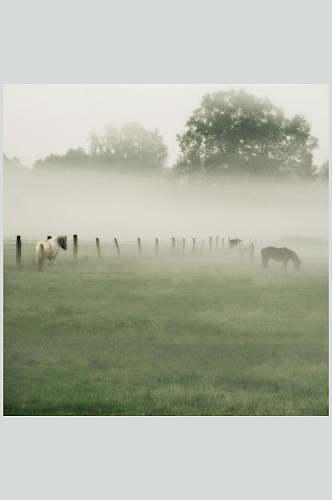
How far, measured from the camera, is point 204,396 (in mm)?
7449

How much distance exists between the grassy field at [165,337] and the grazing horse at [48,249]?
0.13 metres

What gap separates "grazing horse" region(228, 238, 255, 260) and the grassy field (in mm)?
132

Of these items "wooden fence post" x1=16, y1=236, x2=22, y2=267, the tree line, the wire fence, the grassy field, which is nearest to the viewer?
the grassy field

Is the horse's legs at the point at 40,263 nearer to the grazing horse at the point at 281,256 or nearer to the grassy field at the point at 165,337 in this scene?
the grassy field at the point at 165,337

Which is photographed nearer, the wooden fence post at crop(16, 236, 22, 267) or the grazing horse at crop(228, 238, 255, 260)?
the wooden fence post at crop(16, 236, 22, 267)

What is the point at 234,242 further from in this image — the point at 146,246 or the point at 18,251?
the point at 18,251

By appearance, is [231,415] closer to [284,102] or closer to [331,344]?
[331,344]

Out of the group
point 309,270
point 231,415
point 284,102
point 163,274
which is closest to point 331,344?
point 309,270

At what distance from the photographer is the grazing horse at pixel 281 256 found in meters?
8.05

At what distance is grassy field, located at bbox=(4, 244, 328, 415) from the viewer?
7.46m

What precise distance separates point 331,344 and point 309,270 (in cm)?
85

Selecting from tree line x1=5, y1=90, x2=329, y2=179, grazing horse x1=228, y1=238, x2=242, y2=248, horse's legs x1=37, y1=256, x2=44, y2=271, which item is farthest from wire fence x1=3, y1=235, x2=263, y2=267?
tree line x1=5, y1=90, x2=329, y2=179

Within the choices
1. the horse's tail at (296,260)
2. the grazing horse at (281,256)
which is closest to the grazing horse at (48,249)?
the grazing horse at (281,256)

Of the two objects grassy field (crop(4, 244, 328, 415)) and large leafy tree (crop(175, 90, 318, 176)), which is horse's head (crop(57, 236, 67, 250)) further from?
large leafy tree (crop(175, 90, 318, 176))
